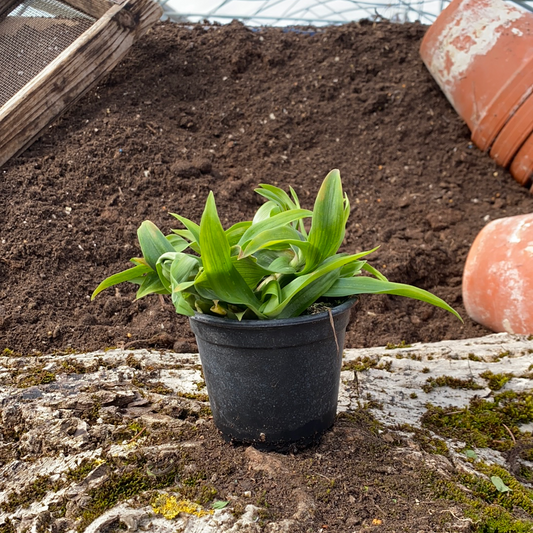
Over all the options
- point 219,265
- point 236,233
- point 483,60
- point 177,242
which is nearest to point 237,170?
point 483,60

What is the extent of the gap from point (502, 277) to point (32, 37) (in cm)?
303

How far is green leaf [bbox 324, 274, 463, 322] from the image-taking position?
123cm

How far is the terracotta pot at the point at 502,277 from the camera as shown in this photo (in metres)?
2.36

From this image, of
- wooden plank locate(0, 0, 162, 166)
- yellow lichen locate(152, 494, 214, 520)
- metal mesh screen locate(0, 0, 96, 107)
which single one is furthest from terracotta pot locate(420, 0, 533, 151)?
yellow lichen locate(152, 494, 214, 520)

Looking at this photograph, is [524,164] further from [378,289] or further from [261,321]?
[261,321]

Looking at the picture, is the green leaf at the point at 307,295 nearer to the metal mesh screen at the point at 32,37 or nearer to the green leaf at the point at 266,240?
the green leaf at the point at 266,240

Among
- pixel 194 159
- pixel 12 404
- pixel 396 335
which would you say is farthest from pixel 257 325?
pixel 194 159

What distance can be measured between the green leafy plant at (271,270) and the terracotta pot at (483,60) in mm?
2817

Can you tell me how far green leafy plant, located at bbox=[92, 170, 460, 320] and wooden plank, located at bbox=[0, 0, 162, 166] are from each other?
6.89 ft

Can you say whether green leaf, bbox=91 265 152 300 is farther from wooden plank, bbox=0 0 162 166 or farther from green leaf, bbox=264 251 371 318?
wooden plank, bbox=0 0 162 166

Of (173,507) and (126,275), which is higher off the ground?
(126,275)

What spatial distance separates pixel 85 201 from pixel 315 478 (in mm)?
2231

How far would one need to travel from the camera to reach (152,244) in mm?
1362

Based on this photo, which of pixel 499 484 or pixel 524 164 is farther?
pixel 524 164
